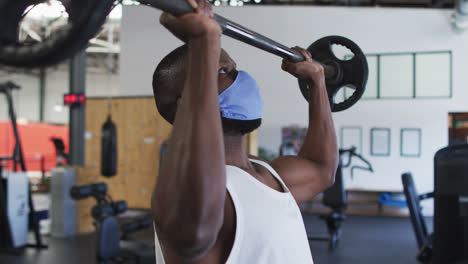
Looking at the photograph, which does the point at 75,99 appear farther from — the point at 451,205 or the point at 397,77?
the point at 397,77

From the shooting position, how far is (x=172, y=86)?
683mm

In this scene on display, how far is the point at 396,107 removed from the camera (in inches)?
259

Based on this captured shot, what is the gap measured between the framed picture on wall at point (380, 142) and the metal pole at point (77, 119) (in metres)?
5.02

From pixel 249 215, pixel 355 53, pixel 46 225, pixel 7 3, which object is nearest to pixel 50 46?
pixel 7 3

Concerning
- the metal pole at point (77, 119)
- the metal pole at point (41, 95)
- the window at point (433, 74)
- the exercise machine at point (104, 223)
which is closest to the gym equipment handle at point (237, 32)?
the exercise machine at point (104, 223)

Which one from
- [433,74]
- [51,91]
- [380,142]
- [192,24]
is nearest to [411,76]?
[433,74]

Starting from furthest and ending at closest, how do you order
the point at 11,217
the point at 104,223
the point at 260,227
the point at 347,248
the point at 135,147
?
the point at 135,147 → the point at 347,248 → the point at 11,217 → the point at 104,223 → the point at 260,227

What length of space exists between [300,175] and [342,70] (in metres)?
0.43

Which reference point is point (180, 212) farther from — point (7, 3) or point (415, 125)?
point (415, 125)

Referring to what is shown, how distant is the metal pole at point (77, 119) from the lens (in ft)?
17.7

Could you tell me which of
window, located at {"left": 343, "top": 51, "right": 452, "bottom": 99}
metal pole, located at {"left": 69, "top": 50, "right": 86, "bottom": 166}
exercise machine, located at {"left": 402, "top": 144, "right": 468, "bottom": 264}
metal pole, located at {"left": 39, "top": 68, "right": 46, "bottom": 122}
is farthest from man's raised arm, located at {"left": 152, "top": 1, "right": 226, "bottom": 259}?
metal pole, located at {"left": 39, "top": 68, "right": 46, "bottom": 122}

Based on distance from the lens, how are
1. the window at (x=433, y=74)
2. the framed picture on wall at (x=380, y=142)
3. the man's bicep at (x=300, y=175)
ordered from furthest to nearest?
the framed picture on wall at (x=380, y=142)
the window at (x=433, y=74)
the man's bicep at (x=300, y=175)

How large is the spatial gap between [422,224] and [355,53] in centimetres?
226

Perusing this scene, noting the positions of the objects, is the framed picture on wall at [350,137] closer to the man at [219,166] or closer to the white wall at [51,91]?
the man at [219,166]
